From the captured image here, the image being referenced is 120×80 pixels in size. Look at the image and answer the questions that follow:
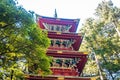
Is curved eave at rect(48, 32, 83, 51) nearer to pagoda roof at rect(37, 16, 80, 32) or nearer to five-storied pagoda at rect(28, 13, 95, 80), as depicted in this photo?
five-storied pagoda at rect(28, 13, 95, 80)

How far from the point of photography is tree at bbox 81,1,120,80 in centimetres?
2816

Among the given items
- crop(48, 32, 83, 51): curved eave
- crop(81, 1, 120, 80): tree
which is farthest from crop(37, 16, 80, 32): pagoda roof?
crop(81, 1, 120, 80): tree

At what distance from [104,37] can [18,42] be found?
825 inches

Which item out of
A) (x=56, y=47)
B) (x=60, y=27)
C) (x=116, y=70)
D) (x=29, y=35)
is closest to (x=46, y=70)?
(x=29, y=35)

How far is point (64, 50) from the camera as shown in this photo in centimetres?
1939

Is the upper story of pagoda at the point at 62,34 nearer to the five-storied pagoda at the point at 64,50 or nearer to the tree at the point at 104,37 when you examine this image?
the five-storied pagoda at the point at 64,50

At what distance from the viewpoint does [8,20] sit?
1062 cm

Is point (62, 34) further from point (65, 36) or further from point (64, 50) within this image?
point (64, 50)

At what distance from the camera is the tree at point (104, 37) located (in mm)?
28156

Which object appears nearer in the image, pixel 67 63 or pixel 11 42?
pixel 11 42

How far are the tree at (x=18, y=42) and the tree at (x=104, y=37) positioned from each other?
16.8 meters

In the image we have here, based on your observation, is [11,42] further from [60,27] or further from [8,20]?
[60,27]

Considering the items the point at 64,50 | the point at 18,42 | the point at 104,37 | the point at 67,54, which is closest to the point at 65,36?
the point at 64,50

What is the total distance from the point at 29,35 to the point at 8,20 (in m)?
1.47
